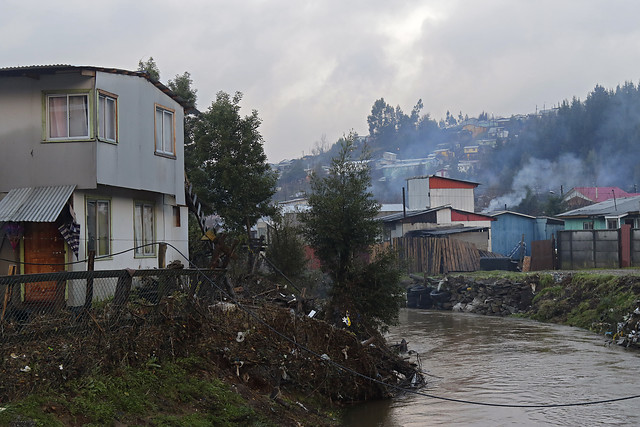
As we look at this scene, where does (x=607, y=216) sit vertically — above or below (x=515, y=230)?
above

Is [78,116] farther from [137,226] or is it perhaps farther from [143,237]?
[143,237]

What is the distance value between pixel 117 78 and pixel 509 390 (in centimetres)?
1137

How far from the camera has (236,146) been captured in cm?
2838

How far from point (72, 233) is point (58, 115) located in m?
2.73

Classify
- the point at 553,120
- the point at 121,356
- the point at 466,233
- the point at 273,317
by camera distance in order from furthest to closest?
the point at 553,120
the point at 466,233
the point at 273,317
the point at 121,356

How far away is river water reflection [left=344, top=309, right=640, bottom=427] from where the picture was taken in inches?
536

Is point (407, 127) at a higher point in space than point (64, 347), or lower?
higher

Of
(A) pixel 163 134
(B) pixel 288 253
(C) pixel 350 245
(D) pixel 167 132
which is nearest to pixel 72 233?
(A) pixel 163 134

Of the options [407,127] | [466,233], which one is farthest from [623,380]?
[407,127]

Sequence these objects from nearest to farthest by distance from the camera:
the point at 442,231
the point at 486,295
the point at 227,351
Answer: the point at 227,351 → the point at 486,295 → the point at 442,231

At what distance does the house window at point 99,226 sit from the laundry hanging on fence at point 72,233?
2.12 feet

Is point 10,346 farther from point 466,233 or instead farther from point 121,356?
point 466,233

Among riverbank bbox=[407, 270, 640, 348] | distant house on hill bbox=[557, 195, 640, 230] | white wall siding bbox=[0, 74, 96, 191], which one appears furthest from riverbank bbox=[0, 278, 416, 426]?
distant house on hill bbox=[557, 195, 640, 230]

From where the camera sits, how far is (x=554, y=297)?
102 ft
